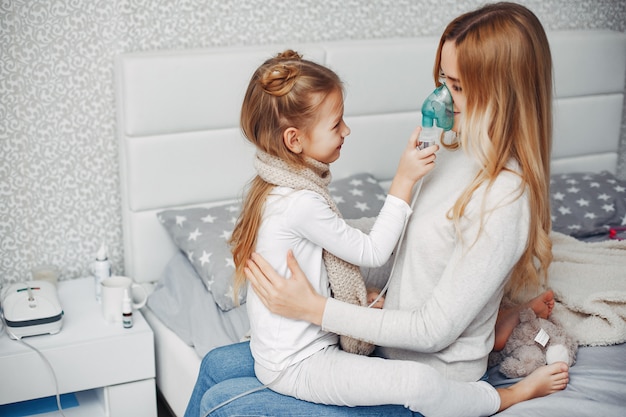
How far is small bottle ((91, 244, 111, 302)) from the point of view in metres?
2.44

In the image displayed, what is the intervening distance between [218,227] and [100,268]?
0.39m

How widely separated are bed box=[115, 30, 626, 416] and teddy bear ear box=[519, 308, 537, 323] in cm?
36

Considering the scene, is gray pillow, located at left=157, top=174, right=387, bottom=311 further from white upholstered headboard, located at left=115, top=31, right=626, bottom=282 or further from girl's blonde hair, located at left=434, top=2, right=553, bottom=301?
girl's blonde hair, located at left=434, top=2, right=553, bottom=301

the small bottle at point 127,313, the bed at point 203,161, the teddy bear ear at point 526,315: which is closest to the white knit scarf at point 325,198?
the bed at point 203,161

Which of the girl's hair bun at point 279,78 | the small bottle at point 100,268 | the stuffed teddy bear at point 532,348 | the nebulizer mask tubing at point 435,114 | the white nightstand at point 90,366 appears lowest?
the white nightstand at point 90,366

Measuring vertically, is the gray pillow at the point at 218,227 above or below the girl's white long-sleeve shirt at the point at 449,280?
below

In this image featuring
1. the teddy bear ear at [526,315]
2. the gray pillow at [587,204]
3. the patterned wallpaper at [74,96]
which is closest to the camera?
the teddy bear ear at [526,315]

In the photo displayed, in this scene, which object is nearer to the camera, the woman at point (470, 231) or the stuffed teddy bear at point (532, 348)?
the woman at point (470, 231)

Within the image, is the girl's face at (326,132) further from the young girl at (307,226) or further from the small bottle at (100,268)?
the small bottle at (100,268)

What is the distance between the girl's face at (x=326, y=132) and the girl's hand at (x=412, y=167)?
150 millimetres

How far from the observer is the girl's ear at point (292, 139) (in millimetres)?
1637

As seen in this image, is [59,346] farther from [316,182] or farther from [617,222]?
[617,222]

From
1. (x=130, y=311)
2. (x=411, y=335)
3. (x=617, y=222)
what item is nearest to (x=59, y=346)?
(x=130, y=311)

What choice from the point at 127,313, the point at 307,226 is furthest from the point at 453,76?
the point at 127,313
